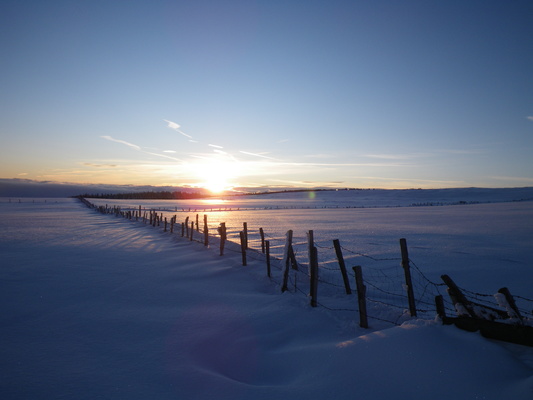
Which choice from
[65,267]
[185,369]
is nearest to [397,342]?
[185,369]

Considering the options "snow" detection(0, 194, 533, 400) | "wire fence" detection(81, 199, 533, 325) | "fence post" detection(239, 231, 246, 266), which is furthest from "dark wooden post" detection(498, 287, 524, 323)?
"fence post" detection(239, 231, 246, 266)

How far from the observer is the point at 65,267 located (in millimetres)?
9922

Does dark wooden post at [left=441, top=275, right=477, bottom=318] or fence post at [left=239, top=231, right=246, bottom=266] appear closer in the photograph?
dark wooden post at [left=441, top=275, right=477, bottom=318]

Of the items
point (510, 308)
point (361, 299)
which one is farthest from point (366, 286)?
point (510, 308)

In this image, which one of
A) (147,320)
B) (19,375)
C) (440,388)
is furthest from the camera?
(147,320)

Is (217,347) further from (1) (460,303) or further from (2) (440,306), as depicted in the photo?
(1) (460,303)

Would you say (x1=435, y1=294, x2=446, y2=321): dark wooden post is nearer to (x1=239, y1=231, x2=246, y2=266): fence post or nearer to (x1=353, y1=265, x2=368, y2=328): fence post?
(x1=353, y1=265, x2=368, y2=328): fence post

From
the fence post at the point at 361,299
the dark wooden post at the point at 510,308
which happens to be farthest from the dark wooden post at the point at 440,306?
the fence post at the point at 361,299

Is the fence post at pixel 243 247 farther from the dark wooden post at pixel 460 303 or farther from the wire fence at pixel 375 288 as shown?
the dark wooden post at pixel 460 303

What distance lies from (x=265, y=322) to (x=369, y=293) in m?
3.47

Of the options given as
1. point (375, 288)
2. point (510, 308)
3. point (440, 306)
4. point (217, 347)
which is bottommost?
point (375, 288)

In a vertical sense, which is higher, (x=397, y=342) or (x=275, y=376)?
(x=397, y=342)

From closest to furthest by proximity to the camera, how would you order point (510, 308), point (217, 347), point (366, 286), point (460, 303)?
point (510, 308), point (460, 303), point (217, 347), point (366, 286)

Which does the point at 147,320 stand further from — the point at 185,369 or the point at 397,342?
the point at 397,342
